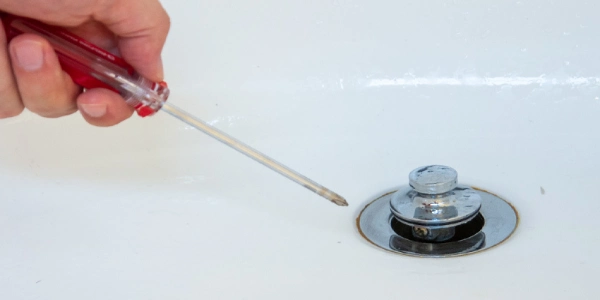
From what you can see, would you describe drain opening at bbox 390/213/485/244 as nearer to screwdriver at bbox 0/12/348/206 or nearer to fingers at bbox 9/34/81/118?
screwdriver at bbox 0/12/348/206

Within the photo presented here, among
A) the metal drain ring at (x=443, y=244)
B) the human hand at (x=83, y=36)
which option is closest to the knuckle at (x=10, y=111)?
the human hand at (x=83, y=36)

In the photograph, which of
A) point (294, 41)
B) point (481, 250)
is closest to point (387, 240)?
point (481, 250)

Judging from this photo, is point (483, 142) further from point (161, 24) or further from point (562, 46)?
Answer: point (161, 24)

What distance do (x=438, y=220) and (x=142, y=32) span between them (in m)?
0.18

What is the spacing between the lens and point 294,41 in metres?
0.48

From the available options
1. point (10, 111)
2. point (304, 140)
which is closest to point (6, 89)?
point (10, 111)

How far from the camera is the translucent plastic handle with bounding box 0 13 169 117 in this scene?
350 millimetres

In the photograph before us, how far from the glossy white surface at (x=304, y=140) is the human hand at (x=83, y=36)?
0.22 ft

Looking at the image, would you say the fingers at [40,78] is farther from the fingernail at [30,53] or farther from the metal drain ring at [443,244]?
the metal drain ring at [443,244]

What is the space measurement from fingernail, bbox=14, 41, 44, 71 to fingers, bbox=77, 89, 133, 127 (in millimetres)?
32

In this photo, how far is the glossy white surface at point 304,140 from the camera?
0.39 metres

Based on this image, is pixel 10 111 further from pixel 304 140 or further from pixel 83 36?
pixel 304 140

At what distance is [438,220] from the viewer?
39 centimetres

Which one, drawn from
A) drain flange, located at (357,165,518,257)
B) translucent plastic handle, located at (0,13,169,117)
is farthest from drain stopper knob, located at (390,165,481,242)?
translucent plastic handle, located at (0,13,169,117)
